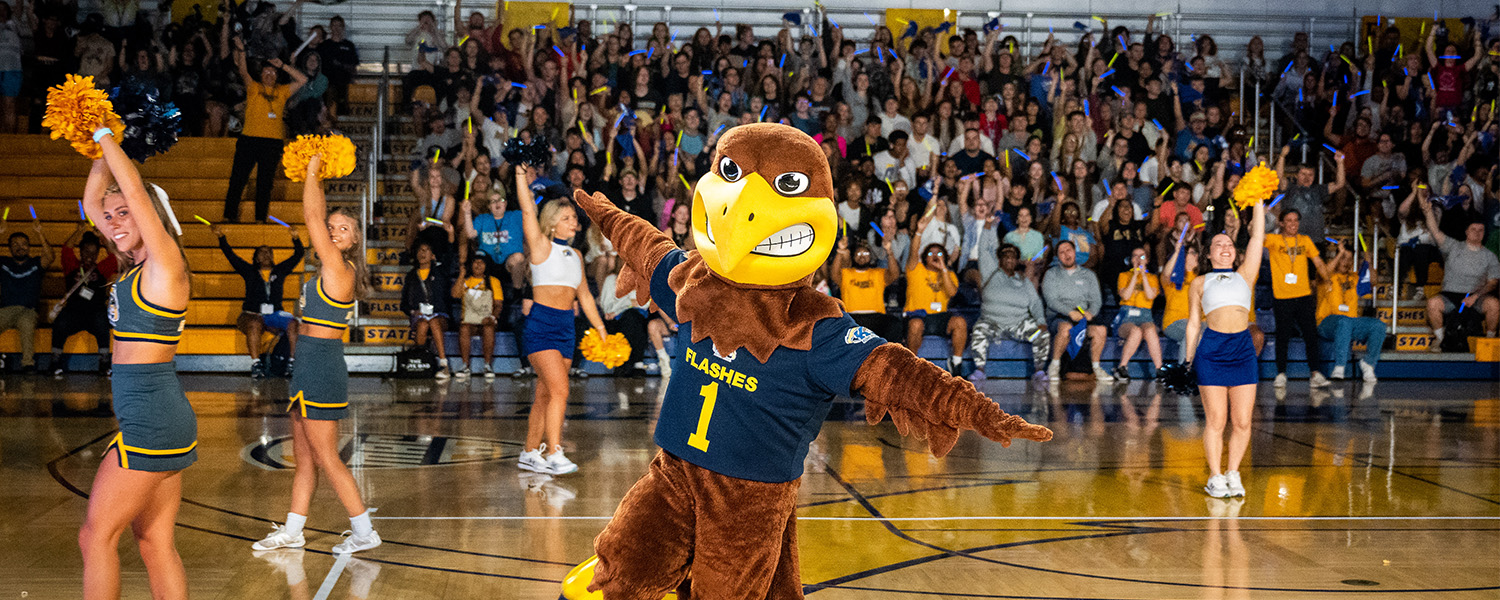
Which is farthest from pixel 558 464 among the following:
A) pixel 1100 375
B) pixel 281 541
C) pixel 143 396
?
pixel 1100 375

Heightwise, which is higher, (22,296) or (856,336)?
(856,336)

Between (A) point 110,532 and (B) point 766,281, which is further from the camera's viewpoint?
(A) point 110,532

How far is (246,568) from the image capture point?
4.39 metres

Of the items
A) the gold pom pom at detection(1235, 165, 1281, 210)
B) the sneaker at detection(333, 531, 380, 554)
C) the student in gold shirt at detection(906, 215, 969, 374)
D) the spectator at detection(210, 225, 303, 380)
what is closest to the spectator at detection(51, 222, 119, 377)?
the spectator at detection(210, 225, 303, 380)

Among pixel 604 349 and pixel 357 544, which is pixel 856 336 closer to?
pixel 357 544

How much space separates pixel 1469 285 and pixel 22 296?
1511cm

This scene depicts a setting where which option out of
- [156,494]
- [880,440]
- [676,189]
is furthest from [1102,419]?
[156,494]

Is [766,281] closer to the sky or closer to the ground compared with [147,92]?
closer to the ground

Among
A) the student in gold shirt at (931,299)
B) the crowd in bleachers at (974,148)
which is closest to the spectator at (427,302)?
the crowd in bleachers at (974,148)

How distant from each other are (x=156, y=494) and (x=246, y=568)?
118cm

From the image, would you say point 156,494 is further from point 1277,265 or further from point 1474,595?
point 1277,265

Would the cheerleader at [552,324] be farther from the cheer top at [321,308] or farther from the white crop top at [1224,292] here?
the white crop top at [1224,292]

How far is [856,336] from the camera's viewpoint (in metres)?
2.61

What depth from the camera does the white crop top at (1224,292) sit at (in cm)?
610
